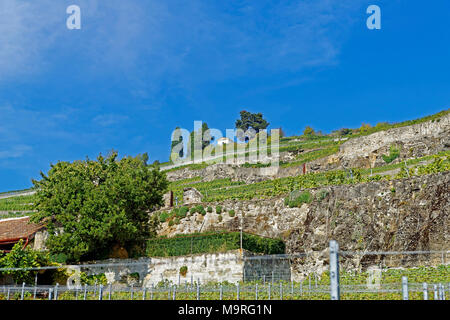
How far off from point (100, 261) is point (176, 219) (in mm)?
6617

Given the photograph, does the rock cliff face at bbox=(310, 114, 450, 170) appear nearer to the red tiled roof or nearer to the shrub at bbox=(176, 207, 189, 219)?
the shrub at bbox=(176, 207, 189, 219)

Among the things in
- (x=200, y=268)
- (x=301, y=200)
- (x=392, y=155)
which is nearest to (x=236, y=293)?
(x=200, y=268)

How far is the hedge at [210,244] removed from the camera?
24656 millimetres

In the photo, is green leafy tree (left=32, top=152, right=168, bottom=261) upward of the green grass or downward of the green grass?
downward

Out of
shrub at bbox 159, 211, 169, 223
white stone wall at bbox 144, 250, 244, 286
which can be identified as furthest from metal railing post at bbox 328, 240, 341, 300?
shrub at bbox 159, 211, 169, 223

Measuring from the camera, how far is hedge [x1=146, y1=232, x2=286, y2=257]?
24.7m

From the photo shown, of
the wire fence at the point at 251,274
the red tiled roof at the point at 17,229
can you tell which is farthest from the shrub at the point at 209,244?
the red tiled roof at the point at 17,229

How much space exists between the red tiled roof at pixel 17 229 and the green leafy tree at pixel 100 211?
2.37 m

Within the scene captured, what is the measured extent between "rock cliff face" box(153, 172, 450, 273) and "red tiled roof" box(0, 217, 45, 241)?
574 inches

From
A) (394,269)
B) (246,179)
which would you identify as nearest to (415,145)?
(246,179)

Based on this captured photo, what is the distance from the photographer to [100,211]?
26000 millimetres

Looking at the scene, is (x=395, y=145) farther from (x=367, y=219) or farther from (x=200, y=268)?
(x=200, y=268)

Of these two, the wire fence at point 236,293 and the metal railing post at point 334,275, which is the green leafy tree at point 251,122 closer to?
the wire fence at point 236,293

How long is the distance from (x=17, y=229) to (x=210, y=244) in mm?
15356
